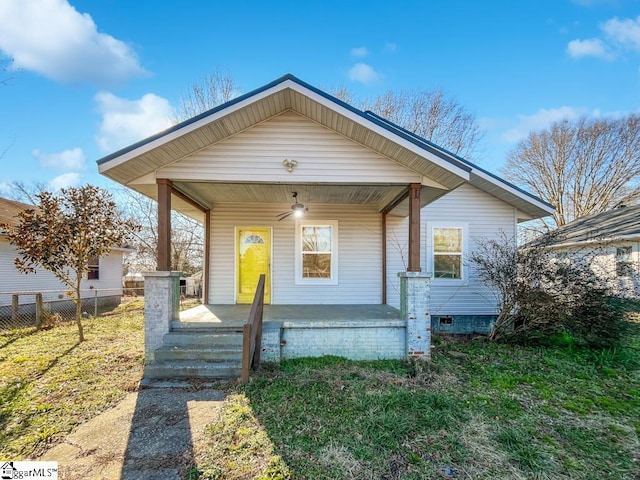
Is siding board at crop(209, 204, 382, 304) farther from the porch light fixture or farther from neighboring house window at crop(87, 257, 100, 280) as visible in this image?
neighboring house window at crop(87, 257, 100, 280)

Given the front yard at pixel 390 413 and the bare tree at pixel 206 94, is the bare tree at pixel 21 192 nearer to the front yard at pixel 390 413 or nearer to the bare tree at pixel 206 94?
the bare tree at pixel 206 94

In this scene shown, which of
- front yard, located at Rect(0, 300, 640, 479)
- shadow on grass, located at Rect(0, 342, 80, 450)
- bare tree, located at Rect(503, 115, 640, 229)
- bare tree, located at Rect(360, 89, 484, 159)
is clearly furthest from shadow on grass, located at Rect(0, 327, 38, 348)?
bare tree, located at Rect(503, 115, 640, 229)

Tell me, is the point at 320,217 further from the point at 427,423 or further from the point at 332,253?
the point at 427,423

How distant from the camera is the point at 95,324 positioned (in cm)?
885

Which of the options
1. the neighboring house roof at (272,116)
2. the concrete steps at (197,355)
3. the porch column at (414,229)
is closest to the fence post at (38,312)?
the neighboring house roof at (272,116)

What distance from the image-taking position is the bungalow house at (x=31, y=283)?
9.85m

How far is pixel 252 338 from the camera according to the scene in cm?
461

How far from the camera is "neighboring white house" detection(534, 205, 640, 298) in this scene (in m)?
6.55

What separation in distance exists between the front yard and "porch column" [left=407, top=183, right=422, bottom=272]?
169cm

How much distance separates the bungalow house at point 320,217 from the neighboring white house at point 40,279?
5.67 m

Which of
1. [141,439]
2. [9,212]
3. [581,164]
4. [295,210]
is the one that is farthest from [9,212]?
[581,164]

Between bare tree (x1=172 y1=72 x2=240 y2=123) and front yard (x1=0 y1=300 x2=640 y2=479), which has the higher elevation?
bare tree (x1=172 y1=72 x2=240 y2=123)

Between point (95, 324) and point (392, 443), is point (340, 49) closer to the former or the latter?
point (95, 324)

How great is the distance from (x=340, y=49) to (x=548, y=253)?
11782mm
